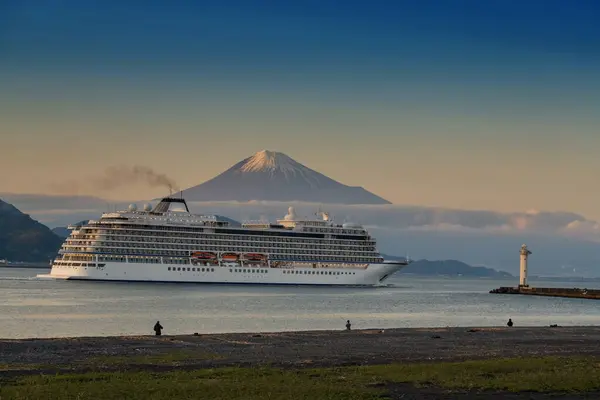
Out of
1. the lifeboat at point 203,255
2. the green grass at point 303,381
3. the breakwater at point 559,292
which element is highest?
the lifeboat at point 203,255

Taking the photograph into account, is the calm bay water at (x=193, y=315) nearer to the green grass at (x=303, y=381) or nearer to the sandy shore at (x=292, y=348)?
the sandy shore at (x=292, y=348)

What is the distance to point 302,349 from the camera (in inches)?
1478

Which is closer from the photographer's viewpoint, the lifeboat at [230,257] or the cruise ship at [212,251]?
the cruise ship at [212,251]

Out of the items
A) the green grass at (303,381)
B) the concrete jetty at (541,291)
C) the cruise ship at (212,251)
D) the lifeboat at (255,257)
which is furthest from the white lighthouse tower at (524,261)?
the green grass at (303,381)

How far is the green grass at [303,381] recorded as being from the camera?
23.8 metres

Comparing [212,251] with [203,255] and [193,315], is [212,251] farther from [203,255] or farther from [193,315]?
[193,315]

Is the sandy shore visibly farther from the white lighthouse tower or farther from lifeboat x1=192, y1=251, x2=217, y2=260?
the white lighthouse tower

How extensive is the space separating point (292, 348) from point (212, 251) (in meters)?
103

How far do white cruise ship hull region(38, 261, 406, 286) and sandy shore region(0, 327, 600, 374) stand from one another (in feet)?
290

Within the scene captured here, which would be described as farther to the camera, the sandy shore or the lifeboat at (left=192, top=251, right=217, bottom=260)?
the lifeboat at (left=192, top=251, right=217, bottom=260)

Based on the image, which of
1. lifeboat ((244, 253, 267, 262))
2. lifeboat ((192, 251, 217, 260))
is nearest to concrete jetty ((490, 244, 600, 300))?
lifeboat ((244, 253, 267, 262))

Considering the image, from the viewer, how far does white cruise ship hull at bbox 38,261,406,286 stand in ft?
435

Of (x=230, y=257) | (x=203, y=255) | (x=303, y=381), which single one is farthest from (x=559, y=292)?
(x=303, y=381)

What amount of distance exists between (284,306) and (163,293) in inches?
1050
